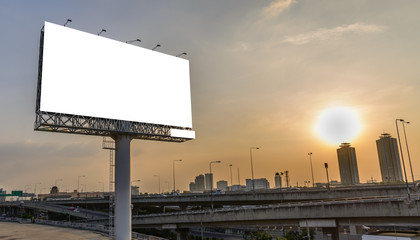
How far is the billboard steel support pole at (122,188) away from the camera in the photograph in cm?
3716

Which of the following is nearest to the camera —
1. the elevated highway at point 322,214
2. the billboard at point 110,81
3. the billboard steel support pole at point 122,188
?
the billboard at point 110,81

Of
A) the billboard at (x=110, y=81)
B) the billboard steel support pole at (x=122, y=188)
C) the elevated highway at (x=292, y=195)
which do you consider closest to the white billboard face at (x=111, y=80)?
the billboard at (x=110, y=81)

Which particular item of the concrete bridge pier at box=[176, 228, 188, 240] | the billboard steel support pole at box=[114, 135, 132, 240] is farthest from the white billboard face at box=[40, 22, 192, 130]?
the concrete bridge pier at box=[176, 228, 188, 240]

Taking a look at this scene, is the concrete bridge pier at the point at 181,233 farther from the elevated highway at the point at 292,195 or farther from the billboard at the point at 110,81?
the billboard at the point at 110,81

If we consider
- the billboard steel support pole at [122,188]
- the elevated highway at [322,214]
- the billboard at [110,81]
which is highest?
the billboard at [110,81]

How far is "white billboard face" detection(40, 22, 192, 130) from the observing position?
110 feet

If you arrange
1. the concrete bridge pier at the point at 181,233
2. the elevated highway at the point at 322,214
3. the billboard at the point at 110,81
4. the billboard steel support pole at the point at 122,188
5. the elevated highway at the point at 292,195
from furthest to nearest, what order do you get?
1. the concrete bridge pier at the point at 181,233
2. the elevated highway at the point at 292,195
3. the billboard steel support pole at the point at 122,188
4. the elevated highway at the point at 322,214
5. the billboard at the point at 110,81

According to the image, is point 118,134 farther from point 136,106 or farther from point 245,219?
point 245,219

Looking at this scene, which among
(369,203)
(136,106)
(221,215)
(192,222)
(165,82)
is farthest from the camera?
(192,222)

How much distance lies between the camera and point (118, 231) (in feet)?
121

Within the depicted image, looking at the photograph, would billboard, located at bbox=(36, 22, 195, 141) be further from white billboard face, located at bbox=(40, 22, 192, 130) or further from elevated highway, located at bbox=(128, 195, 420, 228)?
elevated highway, located at bbox=(128, 195, 420, 228)

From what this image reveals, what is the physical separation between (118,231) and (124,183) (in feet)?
18.2

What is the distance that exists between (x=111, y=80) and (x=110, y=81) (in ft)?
0.66

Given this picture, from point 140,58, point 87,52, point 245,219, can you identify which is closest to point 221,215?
point 245,219
